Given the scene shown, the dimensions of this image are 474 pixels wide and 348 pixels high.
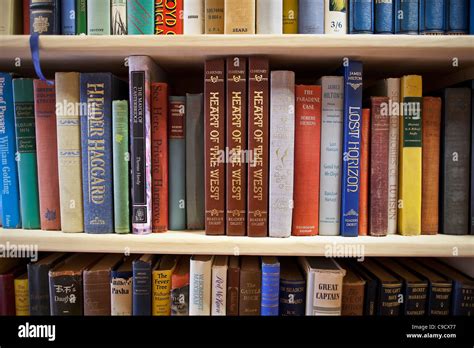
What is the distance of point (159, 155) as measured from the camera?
70cm

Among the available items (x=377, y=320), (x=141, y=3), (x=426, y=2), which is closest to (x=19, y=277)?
(x=141, y=3)

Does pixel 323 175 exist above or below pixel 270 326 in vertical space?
above

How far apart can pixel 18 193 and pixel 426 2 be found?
1.01 meters

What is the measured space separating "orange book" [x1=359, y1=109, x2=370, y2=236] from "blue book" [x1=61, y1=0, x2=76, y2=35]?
673 millimetres

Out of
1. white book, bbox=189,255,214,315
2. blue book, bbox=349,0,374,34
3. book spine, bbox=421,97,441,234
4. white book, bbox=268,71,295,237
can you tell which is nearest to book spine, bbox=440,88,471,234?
book spine, bbox=421,97,441,234

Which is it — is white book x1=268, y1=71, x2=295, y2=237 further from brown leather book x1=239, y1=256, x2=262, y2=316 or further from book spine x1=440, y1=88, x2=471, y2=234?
book spine x1=440, y1=88, x2=471, y2=234

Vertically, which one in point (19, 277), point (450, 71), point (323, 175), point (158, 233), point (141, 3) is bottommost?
point (19, 277)

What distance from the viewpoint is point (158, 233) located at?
70cm

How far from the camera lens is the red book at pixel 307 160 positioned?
2.23 ft

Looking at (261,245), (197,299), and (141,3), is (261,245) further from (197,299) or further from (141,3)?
(141,3)

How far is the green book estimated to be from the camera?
68cm

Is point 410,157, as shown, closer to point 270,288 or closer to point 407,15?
point 407,15

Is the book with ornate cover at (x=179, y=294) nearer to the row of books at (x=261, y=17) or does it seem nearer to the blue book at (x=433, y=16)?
the row of books at (x=261, y=17)

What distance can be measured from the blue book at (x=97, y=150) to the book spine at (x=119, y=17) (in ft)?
0.34
